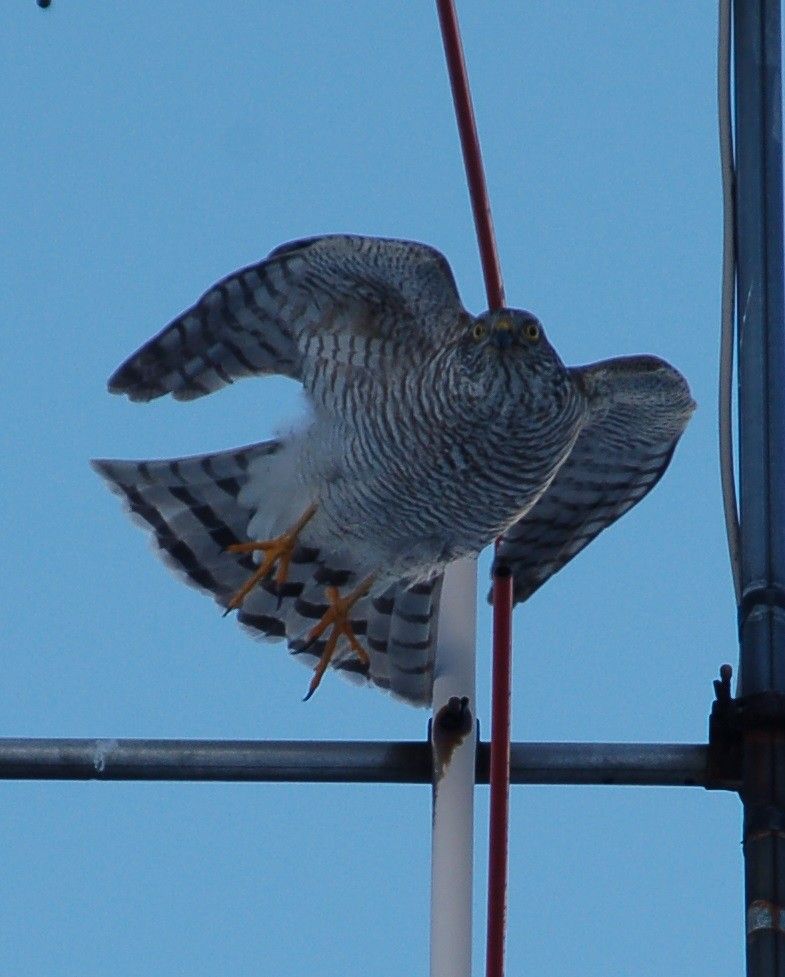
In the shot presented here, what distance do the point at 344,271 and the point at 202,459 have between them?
101cm

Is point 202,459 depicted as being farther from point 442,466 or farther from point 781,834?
point 781,834

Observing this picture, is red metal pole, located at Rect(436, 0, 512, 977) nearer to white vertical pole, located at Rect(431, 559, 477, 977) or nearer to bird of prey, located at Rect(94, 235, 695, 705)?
white vertical pole, located at Rect(431, 559, 477, 977)

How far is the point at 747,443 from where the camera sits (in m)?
3.15

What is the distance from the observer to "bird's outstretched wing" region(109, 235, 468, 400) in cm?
508

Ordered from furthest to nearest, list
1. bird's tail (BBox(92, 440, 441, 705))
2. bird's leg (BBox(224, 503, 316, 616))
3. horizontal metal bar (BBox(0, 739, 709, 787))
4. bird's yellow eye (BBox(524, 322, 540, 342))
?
1. bird's tail (BBox(92, 440, 441, 705))
2. bird's leg (BBox(224, 503, 316, 616))
3. bird's yellow eye (BBox(524, 322, 540, 342))
4. horizontal metal bar (BBox(0, 739, 709, 787))

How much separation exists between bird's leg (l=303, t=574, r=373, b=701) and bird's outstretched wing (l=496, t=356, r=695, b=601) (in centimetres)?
43

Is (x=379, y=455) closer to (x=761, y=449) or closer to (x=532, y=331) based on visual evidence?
(x=532, y=331)

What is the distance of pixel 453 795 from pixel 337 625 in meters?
Result: 2.24

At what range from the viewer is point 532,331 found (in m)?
4.86

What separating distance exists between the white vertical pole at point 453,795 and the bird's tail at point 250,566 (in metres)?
1.92

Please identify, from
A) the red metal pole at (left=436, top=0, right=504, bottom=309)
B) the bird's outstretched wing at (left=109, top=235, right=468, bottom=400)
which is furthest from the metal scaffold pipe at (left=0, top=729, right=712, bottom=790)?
the bird's outstretched wing at (left=109, top=235, right=468, bottom=400)

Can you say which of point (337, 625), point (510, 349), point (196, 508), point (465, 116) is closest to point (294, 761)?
point (465, 116)

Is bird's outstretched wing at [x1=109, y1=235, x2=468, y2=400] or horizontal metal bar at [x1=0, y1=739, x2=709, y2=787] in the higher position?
bird's outstretched wing at [x1=109, y1=235, x2=468, y2=400]

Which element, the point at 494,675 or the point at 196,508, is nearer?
the point at 494,675
